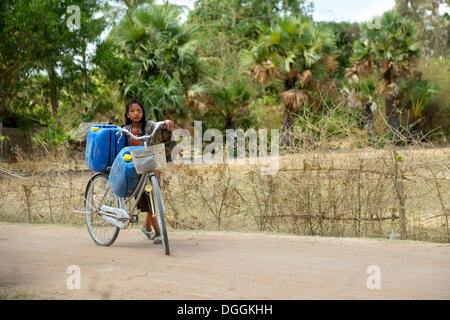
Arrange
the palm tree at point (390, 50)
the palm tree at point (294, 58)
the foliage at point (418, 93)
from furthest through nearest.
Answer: the foliage at point (418, 93) < the palm tree at point (390, 50) < the palm tree at point (294, 58)

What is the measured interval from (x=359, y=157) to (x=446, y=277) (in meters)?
3.46

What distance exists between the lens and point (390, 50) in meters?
25.4

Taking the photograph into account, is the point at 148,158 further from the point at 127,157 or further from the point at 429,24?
the point at 429,24

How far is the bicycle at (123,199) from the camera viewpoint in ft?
18.2

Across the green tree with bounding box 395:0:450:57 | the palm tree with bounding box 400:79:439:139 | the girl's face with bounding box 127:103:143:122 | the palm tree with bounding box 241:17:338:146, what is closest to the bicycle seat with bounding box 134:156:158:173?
the girl's face with bounding box 127:103:143:122

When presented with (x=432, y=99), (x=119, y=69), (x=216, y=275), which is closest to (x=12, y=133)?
(x=119, y=69)

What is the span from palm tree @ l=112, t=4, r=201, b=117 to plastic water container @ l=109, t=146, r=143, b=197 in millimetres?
14953

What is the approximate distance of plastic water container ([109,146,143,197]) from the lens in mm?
5793

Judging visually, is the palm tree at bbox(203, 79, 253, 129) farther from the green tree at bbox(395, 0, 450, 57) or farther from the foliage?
the green tree at bbox(395, 0, 450, 57)

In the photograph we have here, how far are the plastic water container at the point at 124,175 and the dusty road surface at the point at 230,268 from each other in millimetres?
667

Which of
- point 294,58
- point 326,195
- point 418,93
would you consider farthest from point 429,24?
point 326,195

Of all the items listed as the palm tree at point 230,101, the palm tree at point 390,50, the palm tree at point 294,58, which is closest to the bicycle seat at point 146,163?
the palm tree at point 294,58

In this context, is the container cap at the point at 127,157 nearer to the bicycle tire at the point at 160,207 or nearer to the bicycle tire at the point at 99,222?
the bicycle tire at the point at 160,207
